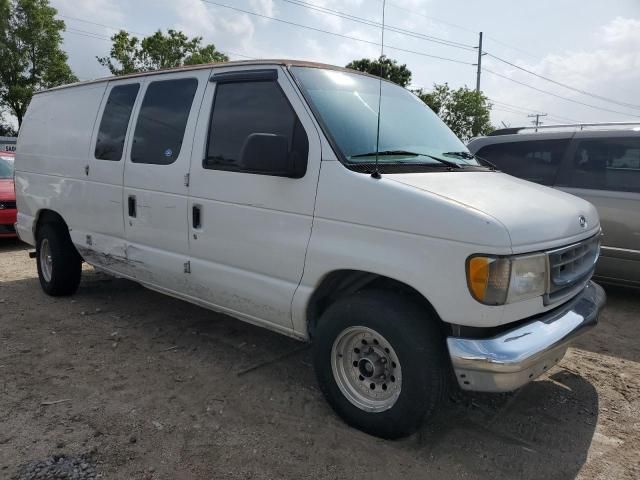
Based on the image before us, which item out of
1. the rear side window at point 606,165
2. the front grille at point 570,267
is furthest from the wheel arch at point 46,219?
the rear side window at point 606,165

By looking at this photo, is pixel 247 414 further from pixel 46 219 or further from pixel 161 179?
pixel 46 219

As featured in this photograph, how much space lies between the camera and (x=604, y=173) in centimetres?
559

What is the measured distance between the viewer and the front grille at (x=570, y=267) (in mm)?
2742

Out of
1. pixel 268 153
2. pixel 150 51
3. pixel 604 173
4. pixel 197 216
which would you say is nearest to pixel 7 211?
pixel 197 216

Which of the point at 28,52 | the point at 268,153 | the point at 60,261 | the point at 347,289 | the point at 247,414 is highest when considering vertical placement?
the point at 28,52

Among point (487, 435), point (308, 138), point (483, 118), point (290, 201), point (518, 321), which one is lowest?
point (487, 435)

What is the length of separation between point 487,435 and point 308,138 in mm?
2038

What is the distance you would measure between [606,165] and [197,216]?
174 inches

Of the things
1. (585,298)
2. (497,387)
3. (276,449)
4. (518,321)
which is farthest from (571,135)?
(276,449)

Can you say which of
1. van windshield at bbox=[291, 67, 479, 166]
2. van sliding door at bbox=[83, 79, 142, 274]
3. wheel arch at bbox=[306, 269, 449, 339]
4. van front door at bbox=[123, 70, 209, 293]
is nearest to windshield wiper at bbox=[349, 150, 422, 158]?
van windshield at bbox=[291, 67, 479, 166]

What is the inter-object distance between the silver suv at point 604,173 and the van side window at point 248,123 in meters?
3.84

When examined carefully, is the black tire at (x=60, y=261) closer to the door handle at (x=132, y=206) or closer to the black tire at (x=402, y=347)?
the door handle at (x=132, y=206)

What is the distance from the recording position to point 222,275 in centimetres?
358

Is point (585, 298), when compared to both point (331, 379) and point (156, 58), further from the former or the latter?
point (156, 58)
